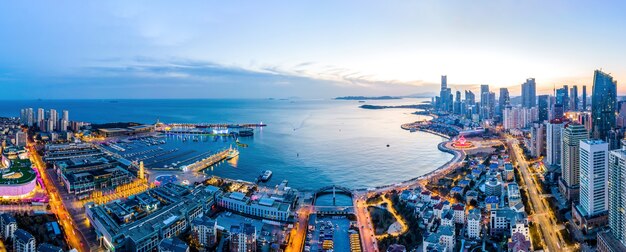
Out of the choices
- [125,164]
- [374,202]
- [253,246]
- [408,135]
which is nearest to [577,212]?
[374,202]

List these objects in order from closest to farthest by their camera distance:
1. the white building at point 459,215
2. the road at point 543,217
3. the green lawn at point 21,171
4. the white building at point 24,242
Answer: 1. the white building at point 24,242
2. the road at point 543,217
3. the white building at point 459,215
4. the green lawn at point 21,171

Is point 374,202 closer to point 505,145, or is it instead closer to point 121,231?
point 121,231

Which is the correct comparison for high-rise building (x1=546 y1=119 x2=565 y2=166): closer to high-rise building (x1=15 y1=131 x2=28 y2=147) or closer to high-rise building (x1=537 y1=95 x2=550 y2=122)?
high-rise building (x1=537 y1=95 x2=550 y2=122)

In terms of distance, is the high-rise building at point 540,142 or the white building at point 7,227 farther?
the high-rise building at point 540,142

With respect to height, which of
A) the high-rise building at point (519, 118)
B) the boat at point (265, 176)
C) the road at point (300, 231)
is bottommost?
the road at point (300, 231)

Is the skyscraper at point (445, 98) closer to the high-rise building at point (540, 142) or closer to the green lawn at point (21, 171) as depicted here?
the high-rise building at point (540, 142)

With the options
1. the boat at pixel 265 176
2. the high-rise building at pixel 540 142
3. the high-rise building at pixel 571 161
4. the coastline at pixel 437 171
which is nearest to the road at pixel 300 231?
the coastline at pixel 437 171
